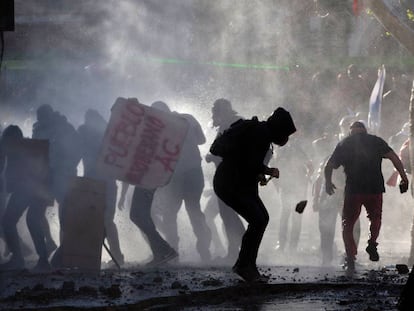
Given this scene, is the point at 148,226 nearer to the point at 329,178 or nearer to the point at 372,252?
the point at 329,178

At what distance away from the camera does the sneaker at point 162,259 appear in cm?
1255

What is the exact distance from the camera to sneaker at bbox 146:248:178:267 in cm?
Result: 1255

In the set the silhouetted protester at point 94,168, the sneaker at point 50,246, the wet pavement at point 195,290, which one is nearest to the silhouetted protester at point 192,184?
the silhouetted protester at point 94,168

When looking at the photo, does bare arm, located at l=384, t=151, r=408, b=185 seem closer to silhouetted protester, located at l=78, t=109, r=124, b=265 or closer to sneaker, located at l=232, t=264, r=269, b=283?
sneaker, located at l=232, t=264, r=269, b=283

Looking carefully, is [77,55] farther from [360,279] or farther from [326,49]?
[360,279]

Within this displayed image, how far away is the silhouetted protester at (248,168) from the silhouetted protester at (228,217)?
3.36 metres

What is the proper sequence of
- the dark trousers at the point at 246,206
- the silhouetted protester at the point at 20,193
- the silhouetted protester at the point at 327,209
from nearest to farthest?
the dark trousers at the point at 246,206, the silhouetted protester at the point at 20,193, the silhouetted protester at the point at 327,209

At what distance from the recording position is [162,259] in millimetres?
12617

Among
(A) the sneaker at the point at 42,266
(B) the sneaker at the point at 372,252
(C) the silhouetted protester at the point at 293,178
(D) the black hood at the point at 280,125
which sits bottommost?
(B) the sneaker at the point at 372,252

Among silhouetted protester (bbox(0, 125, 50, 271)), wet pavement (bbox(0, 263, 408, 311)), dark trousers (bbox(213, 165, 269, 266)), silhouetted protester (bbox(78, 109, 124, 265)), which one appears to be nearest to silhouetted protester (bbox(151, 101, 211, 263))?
silhouetted protester (bbox(78, 109, 124, 265))

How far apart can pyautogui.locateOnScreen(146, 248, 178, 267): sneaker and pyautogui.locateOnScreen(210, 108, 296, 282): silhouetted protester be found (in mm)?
2618

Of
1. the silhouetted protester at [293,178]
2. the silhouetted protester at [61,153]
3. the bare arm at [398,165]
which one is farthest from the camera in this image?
the silhouetted protester at [293,178]

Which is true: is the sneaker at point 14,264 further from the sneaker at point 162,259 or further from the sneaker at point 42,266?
the sneaker at point 162,259

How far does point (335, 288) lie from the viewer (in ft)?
30.9
